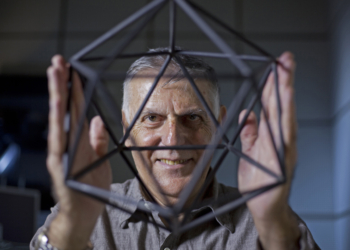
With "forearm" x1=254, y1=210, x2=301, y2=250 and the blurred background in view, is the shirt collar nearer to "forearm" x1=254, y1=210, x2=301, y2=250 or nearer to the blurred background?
"forearm" x1=254, y1=210, x2=301, y2=250

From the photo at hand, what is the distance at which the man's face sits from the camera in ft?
3.36

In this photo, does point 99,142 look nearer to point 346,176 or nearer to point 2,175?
point 346,176

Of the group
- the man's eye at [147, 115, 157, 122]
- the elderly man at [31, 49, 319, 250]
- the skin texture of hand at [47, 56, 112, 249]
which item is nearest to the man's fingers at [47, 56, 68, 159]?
the skin texture of hand at [47, 56, 112, 249]

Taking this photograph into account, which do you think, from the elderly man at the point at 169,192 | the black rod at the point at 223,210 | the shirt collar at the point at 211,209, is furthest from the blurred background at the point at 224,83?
the black rod at the point at 223,210

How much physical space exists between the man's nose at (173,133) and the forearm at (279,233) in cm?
35

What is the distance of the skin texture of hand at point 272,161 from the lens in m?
0.43

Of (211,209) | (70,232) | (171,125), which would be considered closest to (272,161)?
(70,232)

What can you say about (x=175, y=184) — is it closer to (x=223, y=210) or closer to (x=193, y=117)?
(x=193, y=117)

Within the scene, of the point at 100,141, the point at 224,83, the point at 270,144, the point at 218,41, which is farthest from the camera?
the point at 224,83

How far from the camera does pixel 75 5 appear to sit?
2.51 metres

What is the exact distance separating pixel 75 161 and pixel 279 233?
18.1 inches

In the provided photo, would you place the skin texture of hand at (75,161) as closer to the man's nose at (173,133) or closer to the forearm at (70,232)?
the forearm at (70,232)

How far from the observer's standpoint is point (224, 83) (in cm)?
244

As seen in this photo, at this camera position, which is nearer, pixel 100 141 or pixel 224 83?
pixel 100 141
